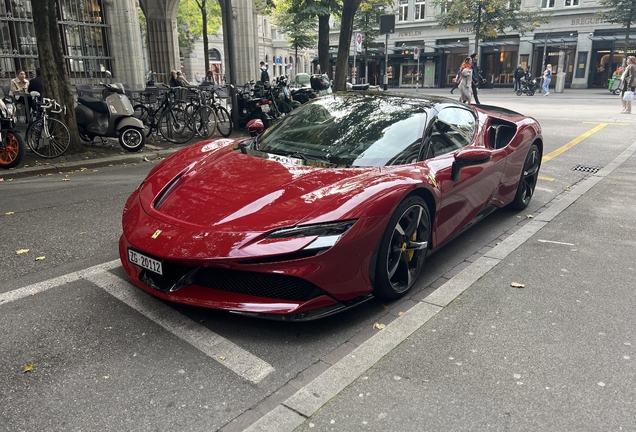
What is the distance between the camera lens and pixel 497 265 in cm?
419

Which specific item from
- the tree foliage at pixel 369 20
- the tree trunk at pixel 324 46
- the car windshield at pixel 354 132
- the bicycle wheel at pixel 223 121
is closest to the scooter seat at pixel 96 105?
the bicycle wheel at pixel 223 121

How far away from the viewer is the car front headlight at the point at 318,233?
2.82 meters

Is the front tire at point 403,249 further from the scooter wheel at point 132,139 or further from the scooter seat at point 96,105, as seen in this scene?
the scooter seat at point 96,105

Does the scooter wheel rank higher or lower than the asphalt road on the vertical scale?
higher

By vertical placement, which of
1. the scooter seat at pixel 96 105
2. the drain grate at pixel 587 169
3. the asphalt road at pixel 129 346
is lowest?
the drain grate at pixel 587 169

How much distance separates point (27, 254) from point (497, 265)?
13.1 ft

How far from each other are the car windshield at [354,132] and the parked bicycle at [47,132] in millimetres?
5868

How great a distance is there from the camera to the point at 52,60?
863 centimetres

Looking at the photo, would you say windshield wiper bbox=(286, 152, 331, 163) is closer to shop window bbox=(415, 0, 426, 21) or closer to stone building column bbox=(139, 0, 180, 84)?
Result: stone building column bbox=(139, 0, 180, 84)

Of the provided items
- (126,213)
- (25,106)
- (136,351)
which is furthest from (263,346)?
(25,106)

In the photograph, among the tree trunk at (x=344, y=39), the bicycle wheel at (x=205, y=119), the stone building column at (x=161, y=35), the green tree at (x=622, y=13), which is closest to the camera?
the bicycle wheel at (x=205, y=119)

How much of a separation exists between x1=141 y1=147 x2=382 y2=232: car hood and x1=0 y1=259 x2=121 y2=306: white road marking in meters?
0.79

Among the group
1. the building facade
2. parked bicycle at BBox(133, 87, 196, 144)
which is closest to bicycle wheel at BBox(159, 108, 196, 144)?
parked bicycle at BBox(133, 87, 196, 144)

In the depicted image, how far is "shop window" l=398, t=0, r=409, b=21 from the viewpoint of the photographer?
4800 cm
